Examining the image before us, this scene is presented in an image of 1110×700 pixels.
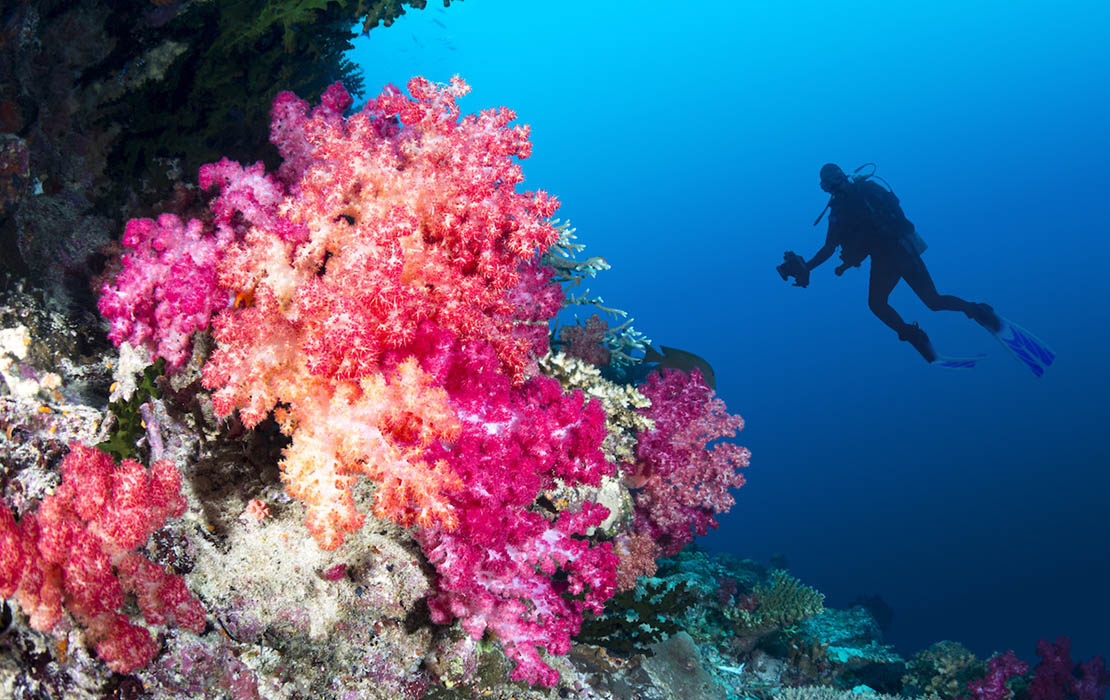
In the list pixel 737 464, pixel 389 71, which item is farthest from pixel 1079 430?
pixel 389 71

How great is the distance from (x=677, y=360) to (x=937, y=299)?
22.2ft

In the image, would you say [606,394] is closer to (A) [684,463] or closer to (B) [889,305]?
(A) [684,463]

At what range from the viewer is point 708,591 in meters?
8.45

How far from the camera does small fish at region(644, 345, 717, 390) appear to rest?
7.02 meters

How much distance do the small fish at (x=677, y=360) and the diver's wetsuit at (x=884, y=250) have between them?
412 centimetres

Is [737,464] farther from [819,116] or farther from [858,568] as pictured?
[819,116]

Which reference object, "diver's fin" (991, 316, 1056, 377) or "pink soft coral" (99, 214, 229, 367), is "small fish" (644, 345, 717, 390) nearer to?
"pink soft coral" (99, 214, 229, 367)

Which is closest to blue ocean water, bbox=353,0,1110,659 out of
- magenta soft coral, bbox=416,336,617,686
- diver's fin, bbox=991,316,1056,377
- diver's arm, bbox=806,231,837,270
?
diver's arm, bbox=806,231,837,270

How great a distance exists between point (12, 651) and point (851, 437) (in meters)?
100

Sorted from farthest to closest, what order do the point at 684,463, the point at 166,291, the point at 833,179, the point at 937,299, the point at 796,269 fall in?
the point at 937,299 → the point at 833,179 → the point at 796,269 → the point at 684,463 → the point at 166,291

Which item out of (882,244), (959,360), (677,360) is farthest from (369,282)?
(959,360)

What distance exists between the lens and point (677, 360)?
711 centimetres

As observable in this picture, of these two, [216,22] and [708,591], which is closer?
[216,22]

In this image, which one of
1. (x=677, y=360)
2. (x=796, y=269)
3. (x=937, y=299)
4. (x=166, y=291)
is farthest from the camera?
(x=937, y=299)
